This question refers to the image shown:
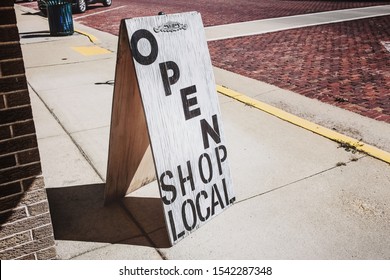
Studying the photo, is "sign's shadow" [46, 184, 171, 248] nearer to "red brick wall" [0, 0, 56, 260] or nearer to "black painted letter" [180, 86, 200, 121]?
"red brick wall" [0, 0, 56, 260]

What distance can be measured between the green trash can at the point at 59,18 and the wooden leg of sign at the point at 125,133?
8.98 meters

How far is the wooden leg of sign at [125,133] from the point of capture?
2.45 meters

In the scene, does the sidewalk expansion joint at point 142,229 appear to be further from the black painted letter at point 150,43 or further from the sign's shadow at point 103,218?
the black painted letter at point 150,43

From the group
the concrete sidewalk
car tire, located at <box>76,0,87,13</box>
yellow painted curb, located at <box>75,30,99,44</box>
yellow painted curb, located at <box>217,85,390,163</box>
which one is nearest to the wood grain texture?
the concrete sidewalk

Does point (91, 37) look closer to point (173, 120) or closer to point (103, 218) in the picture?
point (103, 218)

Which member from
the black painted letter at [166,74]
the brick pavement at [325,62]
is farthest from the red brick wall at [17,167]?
the brick pavement at [325,62]

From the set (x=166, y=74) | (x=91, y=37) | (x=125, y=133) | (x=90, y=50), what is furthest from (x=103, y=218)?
(x=91, y=37)

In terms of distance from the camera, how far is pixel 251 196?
315 centimetres

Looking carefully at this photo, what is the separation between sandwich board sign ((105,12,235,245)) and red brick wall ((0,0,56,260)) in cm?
66

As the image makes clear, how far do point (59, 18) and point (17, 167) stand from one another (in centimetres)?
978

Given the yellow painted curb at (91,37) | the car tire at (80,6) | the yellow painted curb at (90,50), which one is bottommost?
the yellow painted curb at (90,50)

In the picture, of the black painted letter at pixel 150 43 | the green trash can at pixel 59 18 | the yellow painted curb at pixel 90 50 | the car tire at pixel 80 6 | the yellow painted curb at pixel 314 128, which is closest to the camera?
the black painted letter at pixel 150 43

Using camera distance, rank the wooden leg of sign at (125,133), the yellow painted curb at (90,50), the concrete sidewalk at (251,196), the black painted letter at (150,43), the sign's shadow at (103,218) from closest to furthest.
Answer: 1. the black painted letter at (150,43)
2. the wooden leg of sign at (125,133)
3. the concrete sidewalk at (251,196)
4. the sign's shadow at (103,218)
5. the yellow painted curb at (90,50)
